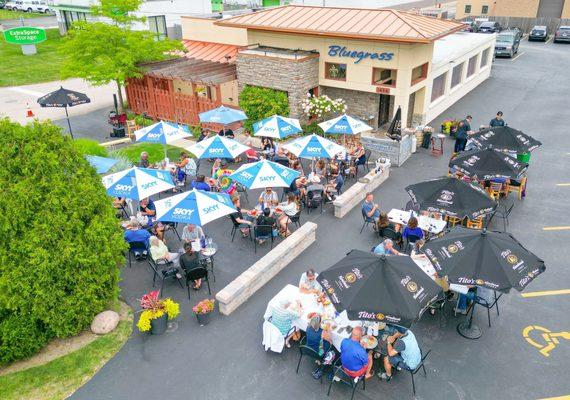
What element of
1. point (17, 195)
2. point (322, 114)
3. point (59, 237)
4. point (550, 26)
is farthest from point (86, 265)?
point (550, 26)

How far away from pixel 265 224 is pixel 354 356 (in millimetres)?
5828

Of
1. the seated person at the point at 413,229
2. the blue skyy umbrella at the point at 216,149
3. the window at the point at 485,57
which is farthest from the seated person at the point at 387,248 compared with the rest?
the window at the point at 485,57

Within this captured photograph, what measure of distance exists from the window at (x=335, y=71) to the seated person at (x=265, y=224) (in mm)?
12026

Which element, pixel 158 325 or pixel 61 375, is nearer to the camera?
pixel 61 375

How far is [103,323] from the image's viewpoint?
34.5ft

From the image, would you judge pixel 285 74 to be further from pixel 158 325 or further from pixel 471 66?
pixel 471 66

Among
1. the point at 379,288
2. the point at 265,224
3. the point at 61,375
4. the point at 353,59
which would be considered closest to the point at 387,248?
the point at 379,288

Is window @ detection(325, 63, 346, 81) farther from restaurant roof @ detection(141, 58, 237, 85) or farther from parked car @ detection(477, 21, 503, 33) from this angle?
parked car @ detection(477, 21, 503, 33)

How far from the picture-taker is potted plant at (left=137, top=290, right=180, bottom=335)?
10312 millimetres

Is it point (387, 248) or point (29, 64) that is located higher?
point (29, 64)

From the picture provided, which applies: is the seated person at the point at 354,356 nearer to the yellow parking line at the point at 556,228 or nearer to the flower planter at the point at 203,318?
the flower planter at the point at 203,318

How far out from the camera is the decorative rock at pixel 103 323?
414 inches

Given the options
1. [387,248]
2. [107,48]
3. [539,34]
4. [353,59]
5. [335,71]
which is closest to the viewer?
[387,248]

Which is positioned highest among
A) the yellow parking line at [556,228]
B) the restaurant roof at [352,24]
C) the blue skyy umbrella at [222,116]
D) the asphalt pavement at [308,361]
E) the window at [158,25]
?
the restaurant roof at [352,24]
